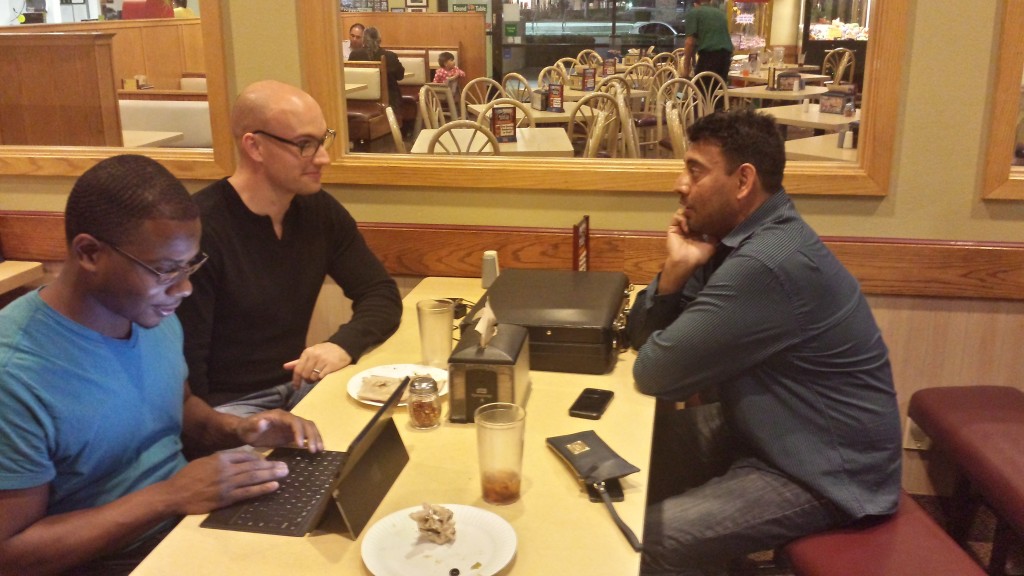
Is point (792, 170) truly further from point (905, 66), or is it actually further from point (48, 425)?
point (48, 425)

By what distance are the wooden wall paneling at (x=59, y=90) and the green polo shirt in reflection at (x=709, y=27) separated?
5.33 metres

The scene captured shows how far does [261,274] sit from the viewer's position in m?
2.18

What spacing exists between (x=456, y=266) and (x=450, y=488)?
58.2 inches

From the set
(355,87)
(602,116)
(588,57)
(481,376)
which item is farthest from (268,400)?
(588,57)

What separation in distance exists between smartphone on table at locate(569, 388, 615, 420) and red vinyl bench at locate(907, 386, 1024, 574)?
3.36 feet

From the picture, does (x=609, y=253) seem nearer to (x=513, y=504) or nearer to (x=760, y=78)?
(x=513, y=504)

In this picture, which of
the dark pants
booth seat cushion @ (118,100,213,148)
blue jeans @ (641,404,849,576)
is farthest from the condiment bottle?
the dark pants

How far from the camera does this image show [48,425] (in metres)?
1.26

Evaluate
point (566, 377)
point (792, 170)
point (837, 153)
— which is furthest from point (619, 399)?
point (837, 153)

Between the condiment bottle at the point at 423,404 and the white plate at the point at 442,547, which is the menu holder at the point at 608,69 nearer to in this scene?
the condiment bottle at the point at 423,404

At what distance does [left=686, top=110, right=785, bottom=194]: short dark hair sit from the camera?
1842 mm

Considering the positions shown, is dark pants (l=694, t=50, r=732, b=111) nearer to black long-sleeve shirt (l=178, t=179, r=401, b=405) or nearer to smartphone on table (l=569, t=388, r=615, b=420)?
black long-sleeve shirt (l=178, t=179, r=401, b=405)

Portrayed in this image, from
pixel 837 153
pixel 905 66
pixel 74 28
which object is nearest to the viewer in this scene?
pixel 905 66

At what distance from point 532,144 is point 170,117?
234 centimetres
